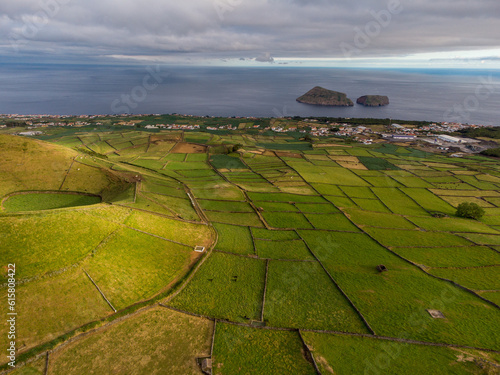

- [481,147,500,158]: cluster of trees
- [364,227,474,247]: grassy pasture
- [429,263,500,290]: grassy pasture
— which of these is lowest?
[429,263,500,290]: grassy pasture

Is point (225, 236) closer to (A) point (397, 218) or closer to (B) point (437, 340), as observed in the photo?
(B) point (437, 340)

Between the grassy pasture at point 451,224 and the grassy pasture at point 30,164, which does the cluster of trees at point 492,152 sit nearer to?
the grassy pasture at point 451,224

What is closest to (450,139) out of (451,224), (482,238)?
(451,224)

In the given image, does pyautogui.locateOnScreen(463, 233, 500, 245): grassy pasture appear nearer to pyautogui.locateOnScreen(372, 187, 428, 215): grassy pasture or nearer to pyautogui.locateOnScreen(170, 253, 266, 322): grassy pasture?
pyautogui.locateOnScreen(372, 187, 428, 215): grassy pasture

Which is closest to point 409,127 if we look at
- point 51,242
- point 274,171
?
point 274,171

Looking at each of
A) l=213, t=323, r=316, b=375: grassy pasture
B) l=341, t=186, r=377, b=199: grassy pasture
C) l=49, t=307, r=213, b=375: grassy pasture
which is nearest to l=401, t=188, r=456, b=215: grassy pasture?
l=341, t=186, r=377, b=199: grassy pasture
